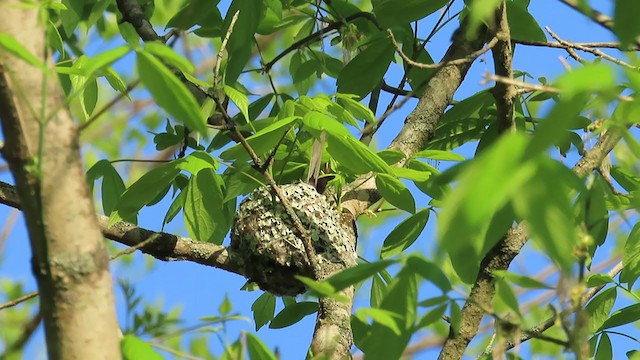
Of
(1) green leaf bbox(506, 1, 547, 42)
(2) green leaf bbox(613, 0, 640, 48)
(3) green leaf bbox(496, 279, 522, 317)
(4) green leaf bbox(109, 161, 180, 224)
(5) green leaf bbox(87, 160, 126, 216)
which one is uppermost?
(1) green leaf bbox(506, 1, 547, 42)

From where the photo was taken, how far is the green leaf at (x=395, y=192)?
1.70 m

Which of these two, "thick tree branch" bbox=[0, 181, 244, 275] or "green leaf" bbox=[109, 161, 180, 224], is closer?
"green leaf" bbox=[109, 161, 180, 224]

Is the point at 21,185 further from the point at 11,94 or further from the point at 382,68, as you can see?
the point at 382,68

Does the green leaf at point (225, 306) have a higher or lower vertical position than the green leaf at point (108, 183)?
lower

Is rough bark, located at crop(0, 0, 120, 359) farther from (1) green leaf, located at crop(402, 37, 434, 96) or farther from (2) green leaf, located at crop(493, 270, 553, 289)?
(1) green leaf, located at crop(402, 37, 434, 96)

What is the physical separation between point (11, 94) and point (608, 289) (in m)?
1.28

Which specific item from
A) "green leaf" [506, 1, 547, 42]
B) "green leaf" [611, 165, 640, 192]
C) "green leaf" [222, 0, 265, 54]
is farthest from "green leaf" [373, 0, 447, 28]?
"green leaf" [611, 165, 640, 192]

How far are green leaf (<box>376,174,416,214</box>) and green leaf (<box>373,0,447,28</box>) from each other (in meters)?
0.31

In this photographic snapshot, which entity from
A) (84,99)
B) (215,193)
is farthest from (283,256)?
(84,99)

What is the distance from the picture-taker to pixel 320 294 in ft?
2.89

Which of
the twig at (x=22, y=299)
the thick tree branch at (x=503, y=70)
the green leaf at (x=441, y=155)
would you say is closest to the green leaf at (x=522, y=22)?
the thick tree branch at (x=503, y=70)

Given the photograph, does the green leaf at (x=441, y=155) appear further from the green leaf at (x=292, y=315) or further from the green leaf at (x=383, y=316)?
the green leaf at (x=383, y=316)

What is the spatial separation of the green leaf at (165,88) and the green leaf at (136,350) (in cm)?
27

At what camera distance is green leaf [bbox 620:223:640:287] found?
1623mm
